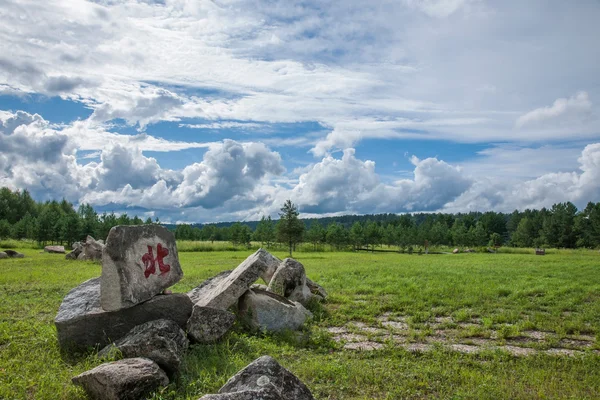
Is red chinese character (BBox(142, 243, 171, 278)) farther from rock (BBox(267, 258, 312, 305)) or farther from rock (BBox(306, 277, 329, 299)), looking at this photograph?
rock (BBox(306, 277, 329, 299))

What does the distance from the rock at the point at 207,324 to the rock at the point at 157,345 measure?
93 centimetres

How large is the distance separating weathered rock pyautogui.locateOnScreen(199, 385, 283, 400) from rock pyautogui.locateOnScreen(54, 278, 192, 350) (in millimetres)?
6266

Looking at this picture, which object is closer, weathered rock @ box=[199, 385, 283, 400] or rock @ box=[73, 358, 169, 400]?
weathered rock @ box=[199, 385, 283, 400]

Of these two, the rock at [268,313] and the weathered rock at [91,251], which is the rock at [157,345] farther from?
the weathered rock at [91,251]

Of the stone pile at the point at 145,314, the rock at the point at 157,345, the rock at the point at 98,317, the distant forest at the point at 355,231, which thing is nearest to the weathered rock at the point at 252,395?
the stone pile at the point at 145,314

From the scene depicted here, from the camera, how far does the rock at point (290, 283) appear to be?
15.5 meters

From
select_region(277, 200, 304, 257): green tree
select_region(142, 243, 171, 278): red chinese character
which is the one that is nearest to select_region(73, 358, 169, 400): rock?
select_region(142, 243, 171, 278): red chinese character

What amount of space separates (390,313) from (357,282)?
6.64 m

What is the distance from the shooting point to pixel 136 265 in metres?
11.2

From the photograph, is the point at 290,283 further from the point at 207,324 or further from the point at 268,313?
the point at 207,324

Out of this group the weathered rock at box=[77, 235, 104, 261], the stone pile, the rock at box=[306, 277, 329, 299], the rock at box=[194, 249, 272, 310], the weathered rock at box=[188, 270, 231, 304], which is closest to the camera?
the stone pile

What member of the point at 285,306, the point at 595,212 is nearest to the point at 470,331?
the point at 285,306

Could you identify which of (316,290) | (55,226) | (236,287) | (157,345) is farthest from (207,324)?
(55,226)

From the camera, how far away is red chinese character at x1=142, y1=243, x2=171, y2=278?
455 inches
